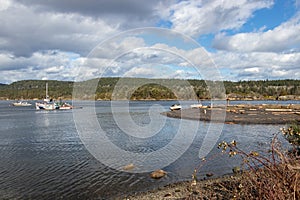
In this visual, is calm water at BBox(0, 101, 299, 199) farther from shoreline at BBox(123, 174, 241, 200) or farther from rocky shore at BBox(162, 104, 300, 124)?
rocky shore at BBox(162, 104, 300, 124)

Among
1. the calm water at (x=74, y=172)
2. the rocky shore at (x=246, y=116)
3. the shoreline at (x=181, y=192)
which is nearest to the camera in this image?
the shoreline at (x=181, y=192)

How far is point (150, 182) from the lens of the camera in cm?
1440

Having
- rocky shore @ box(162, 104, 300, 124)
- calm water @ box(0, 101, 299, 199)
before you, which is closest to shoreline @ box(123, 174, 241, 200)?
calm water @ box(0, 101, 299, 199)

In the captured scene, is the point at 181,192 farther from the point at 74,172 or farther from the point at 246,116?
the point at 246,116

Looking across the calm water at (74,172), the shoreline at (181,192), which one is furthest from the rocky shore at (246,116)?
the shoreline at (181,192)

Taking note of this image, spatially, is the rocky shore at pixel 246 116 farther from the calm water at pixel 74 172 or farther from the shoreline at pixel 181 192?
the shoreline at pixel 181 192

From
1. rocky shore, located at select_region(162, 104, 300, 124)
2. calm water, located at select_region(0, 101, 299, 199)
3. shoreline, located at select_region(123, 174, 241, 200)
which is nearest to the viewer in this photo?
shoreline, located at select_region(123, 174, 241, 200)

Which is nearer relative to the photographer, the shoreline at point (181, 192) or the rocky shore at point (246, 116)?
the shoreline at point (181, 192)

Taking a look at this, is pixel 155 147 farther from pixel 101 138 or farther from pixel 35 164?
pixel 35 164

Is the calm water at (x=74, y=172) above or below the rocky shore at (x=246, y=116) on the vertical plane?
below

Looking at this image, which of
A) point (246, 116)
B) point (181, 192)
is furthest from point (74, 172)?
point (246, 116)

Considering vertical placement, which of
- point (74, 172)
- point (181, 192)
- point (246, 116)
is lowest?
point (74, 172)

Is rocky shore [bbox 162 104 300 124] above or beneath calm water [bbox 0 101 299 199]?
above

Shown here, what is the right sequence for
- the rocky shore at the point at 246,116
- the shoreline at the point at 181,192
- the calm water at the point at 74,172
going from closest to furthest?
the shoreline at the point at 181,192 → the calm water at the point at 74,172 → the rocky shore at the point at 246,116
